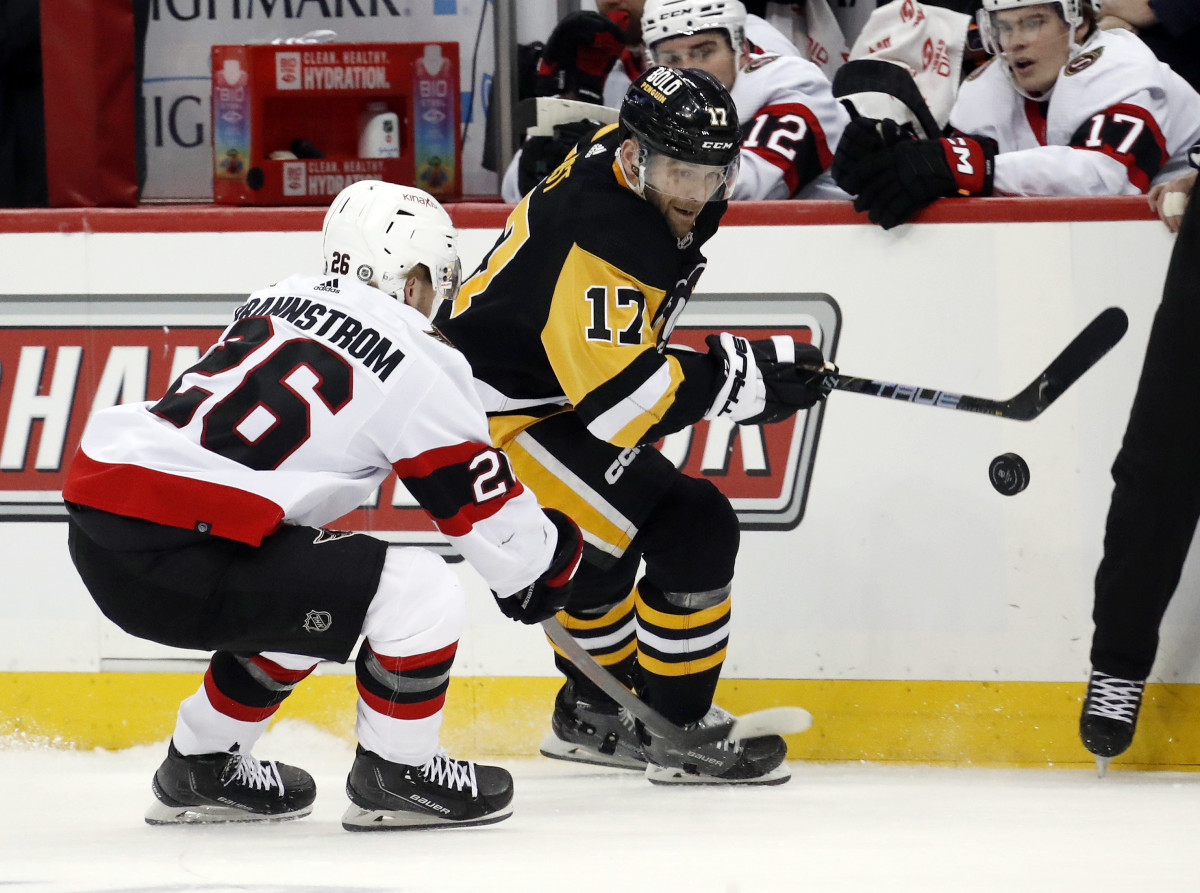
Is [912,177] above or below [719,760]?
above

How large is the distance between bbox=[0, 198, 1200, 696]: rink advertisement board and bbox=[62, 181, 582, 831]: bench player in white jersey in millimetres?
677

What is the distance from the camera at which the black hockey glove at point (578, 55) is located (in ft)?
11.0

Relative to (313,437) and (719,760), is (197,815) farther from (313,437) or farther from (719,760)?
(719,760)

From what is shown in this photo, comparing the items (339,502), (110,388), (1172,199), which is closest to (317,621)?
(339,502)

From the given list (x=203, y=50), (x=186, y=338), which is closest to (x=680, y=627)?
(x=186, y=338)

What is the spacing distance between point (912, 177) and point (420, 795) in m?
1.34

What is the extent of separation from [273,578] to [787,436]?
1.09 meters

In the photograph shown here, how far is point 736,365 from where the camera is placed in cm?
244

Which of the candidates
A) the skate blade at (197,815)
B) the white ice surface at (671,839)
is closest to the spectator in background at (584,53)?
the white ice surface at (671,839)

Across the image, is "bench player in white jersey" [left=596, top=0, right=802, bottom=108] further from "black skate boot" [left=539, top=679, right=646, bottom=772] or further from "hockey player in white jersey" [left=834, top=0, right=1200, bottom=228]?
"black skate boot" [left=539, top=679, right=646, bottom=772]

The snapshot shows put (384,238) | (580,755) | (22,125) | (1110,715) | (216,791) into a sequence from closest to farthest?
(384,238) → (216,791) → (1110,715) → (580,755) → (22,125)

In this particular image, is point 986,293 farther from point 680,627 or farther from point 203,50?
point 203,50

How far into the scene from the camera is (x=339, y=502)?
220 centimetres

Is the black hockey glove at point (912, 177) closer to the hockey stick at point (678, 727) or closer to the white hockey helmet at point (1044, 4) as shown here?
the white hockey helmet at point (1044, 4)
